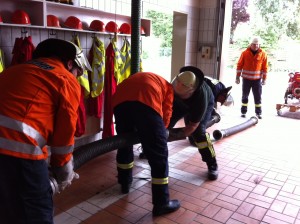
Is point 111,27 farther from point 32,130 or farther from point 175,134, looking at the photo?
point 32,130

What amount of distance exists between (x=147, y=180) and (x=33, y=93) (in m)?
2.22

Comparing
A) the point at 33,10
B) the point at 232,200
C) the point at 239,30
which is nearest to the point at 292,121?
the point at 232,200

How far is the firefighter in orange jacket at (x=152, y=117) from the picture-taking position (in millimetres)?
2572

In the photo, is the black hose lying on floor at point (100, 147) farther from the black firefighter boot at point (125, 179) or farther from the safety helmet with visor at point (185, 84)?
the safety helmet with visor at point (185, 84)

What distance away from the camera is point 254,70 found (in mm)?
6621

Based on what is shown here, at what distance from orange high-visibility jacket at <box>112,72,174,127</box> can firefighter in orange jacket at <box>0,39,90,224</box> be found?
94 centimetres

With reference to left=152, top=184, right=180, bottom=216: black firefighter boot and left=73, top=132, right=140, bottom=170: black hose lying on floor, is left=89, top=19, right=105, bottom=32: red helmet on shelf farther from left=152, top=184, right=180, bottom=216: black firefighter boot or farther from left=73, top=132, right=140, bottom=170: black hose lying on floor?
left=152, top=184, right=180, bottom=216: black firefighter boot

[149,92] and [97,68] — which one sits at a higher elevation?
[97,68]

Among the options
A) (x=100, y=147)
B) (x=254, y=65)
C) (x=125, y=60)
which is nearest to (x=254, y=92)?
(x=254, y=65)

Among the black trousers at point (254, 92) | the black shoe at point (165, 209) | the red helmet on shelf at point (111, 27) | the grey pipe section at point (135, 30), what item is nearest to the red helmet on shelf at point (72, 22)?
the red helmet on shelf at point (111, 27)

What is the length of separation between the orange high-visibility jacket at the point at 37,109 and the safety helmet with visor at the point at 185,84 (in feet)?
4.42

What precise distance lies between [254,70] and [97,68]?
13.0ft

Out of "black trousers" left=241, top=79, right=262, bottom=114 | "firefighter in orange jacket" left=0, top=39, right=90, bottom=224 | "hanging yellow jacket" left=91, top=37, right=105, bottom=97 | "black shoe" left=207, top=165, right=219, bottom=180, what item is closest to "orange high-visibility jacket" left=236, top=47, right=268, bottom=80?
"black trousers" left=241, top=79, right=262, bottom=114

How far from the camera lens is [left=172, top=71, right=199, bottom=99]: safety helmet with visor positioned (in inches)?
112
